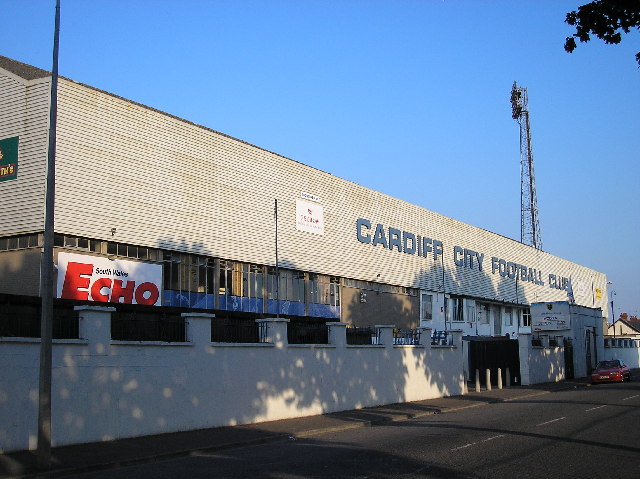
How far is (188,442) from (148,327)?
11.0 ft

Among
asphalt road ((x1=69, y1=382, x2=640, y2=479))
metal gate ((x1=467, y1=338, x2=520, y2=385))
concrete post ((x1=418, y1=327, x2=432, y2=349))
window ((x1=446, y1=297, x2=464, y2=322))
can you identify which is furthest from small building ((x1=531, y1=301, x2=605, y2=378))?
asphalt road ((x1=69, y1=382, x2=640, y2=479))

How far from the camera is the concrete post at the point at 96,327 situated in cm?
1670

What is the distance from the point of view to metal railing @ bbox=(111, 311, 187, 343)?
58.3 feet

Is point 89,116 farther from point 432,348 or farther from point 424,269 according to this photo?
point 424,269

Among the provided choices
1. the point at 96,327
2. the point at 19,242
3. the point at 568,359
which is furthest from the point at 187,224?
the point at 568,359

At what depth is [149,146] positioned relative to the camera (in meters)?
35.9

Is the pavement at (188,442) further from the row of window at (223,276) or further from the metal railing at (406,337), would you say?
the row of window at (223,276)

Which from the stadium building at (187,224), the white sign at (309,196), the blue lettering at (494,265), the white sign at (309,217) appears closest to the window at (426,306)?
the stadium building at (187,224)

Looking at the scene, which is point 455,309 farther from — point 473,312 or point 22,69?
point 22,69

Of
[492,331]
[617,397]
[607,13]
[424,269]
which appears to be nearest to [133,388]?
[607,13]

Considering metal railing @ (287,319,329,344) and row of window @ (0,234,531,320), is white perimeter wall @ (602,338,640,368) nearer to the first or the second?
row of window @ (0,234,531,320)

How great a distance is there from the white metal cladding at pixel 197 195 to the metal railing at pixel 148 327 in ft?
46.6

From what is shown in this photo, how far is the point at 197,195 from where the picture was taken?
38.5 m

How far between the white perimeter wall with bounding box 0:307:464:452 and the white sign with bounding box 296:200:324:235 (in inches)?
746
